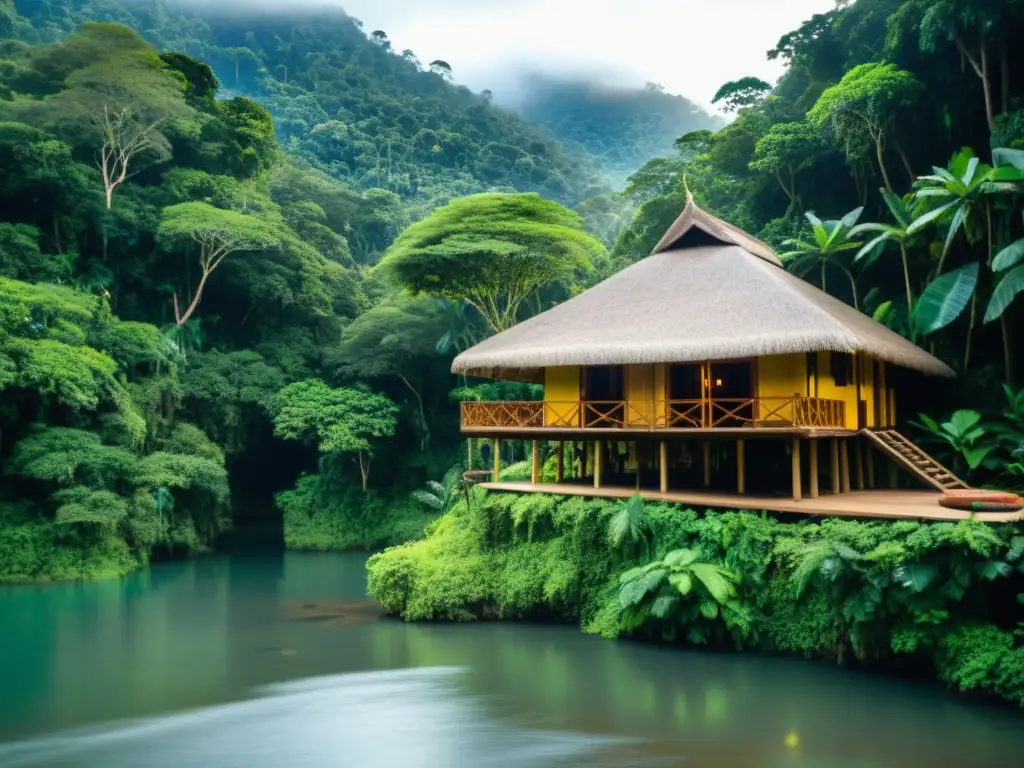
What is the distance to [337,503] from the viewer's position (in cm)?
3189

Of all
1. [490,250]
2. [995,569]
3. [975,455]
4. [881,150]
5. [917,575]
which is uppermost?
[881,150]

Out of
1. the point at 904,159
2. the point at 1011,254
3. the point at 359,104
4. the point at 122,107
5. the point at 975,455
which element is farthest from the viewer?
the point at 359,104

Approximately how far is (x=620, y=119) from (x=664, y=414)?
96.9 metres

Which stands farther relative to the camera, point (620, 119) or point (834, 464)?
point (620, 119)

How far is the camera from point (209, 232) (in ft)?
98.2

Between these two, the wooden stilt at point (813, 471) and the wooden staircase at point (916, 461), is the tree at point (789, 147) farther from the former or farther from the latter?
the wooden stilt at point (813, 471)

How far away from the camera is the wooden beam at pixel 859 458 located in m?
19.6

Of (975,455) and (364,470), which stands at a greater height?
(975,455)

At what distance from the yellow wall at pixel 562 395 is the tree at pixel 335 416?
12.1m

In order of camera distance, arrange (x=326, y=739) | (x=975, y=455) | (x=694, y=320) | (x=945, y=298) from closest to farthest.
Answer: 1. (x=326, y=739)
2. (x=694, y=320)
3. (x=975, y=455)
4. (x=945, y=298)

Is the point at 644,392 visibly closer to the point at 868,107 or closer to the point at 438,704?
the point at 438,704

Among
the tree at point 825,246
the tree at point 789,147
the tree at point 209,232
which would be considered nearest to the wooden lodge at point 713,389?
the tree at point 825,246

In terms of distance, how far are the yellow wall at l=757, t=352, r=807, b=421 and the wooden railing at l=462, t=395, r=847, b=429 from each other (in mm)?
38

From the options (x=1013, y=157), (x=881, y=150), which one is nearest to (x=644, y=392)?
(x=1013, y=157)
